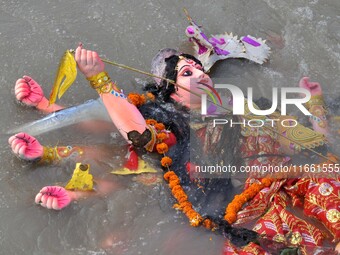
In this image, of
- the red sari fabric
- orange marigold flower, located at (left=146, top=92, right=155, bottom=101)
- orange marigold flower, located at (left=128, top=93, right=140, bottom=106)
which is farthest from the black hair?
the red sari fabric

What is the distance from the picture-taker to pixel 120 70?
4383 mm

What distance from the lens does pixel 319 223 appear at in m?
3.35

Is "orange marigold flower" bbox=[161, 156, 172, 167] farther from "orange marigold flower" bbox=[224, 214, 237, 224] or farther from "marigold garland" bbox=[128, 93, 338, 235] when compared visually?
"orange marigold flower" bbox=[224, 214, 237, 224]

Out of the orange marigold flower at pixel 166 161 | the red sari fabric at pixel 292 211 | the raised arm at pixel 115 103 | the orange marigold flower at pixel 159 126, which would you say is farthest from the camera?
the orange marigold flower at pixel 159 126

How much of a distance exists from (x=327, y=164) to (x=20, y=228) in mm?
1766

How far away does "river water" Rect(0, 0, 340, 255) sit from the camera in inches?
134

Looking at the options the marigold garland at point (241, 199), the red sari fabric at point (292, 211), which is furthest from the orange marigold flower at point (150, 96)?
the marigold garland at point (241, 199)

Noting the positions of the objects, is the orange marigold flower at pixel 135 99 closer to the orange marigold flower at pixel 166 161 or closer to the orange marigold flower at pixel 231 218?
the orange marigold flower at pixel 166 161

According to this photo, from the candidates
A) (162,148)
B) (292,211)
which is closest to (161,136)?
(162,148)

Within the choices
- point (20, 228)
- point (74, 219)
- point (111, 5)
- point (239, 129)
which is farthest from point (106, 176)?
point (111, 5)

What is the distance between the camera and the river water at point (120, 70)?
11.2ft

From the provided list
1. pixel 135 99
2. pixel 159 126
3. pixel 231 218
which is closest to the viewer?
pixel 231 218

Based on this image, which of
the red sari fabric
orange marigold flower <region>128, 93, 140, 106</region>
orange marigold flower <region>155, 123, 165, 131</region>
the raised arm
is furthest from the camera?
orange marigold flower <region>128, 93, 140, 106</region>

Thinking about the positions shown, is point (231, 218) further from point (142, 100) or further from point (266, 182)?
point (142, 100)
